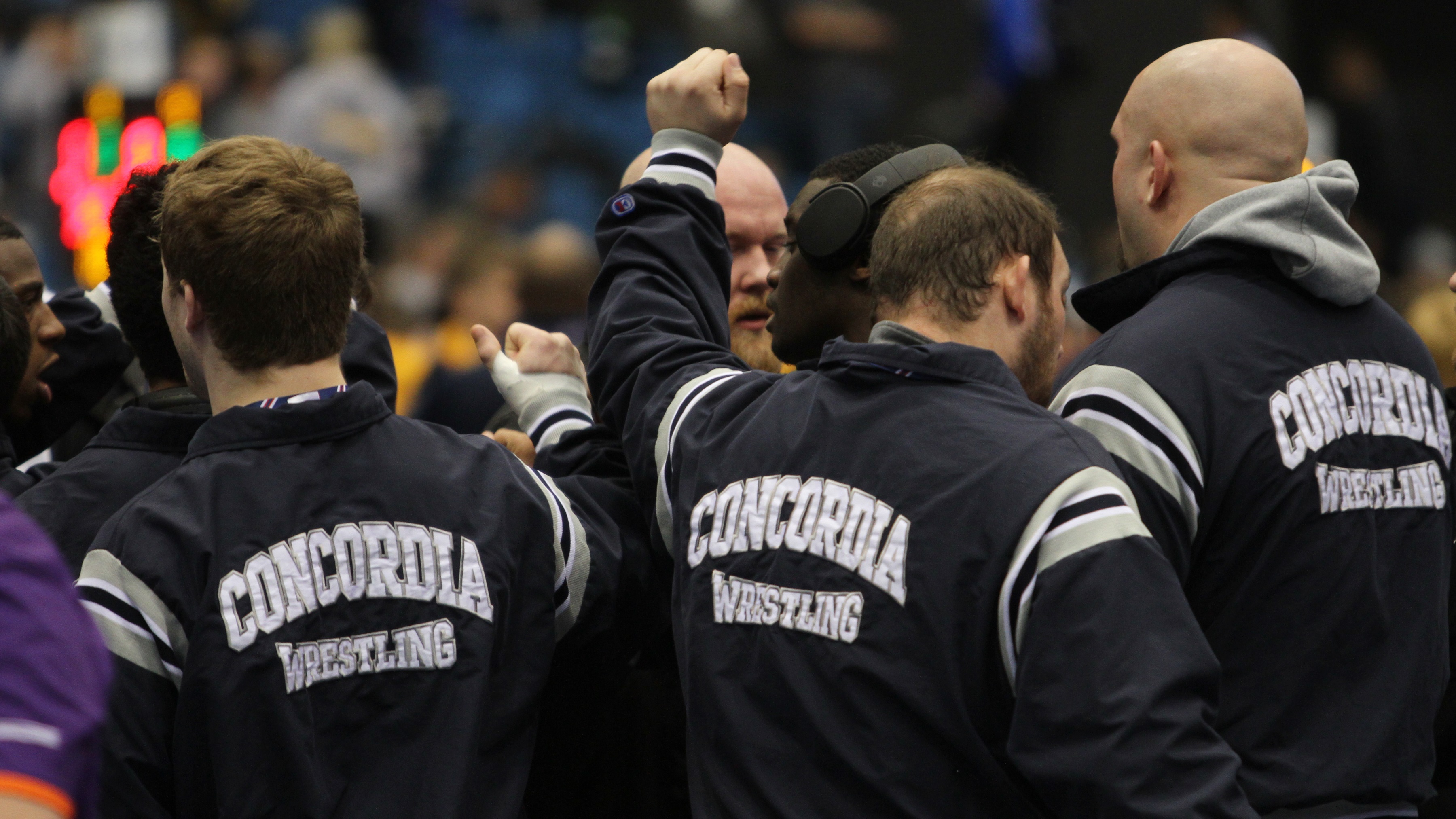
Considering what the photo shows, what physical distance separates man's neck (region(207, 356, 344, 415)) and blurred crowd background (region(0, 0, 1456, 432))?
5839 mm

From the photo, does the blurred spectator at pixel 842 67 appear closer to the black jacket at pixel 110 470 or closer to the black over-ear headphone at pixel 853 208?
the black over-ear headphone at pixel 853 208

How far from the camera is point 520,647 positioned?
6.59 ft

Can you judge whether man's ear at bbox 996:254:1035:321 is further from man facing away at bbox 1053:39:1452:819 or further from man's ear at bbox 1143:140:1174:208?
man's ear at bbox 1143:140:1174:208

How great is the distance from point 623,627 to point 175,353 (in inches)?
32.8

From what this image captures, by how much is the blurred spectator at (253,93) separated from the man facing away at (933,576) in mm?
7758

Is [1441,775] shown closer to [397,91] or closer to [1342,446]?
[1342,446]

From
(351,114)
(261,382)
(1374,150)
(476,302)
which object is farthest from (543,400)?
A: (1374,150)

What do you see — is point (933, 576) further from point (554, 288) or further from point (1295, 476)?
point (554, 288)

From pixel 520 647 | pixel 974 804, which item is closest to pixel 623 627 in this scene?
pixel 520 647

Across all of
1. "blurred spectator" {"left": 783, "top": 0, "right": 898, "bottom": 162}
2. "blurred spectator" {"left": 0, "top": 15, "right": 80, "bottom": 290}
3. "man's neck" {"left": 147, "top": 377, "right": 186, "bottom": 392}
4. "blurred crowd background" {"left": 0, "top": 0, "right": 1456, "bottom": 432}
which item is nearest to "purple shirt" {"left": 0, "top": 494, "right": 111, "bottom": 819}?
"man's neck" {"left": 147, "top": 377, "right": 186, "bottom": 392}

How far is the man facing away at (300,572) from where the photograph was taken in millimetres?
1814

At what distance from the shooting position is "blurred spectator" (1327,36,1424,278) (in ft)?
30.2

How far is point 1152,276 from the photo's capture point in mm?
2246

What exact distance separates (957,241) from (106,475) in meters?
1.25
